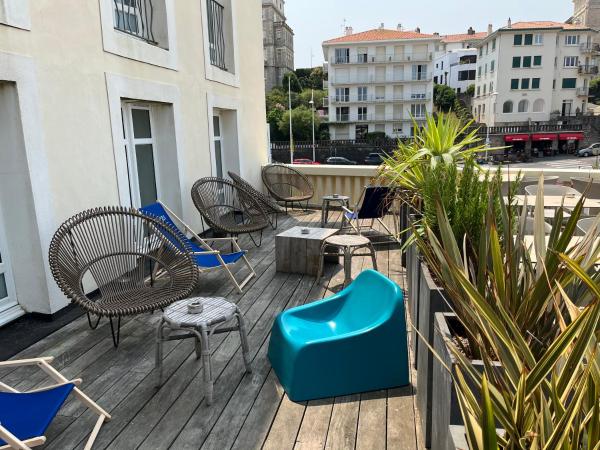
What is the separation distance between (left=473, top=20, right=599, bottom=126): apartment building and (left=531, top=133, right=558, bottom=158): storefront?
3.39 metres

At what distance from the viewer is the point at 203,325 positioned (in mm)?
2377

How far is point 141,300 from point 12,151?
146 cm

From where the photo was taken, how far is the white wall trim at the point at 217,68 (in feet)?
19.9

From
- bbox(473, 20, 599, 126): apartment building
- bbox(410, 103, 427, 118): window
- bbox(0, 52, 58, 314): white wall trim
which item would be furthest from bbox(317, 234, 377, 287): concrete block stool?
bbox(410, 103, 427, 118): window

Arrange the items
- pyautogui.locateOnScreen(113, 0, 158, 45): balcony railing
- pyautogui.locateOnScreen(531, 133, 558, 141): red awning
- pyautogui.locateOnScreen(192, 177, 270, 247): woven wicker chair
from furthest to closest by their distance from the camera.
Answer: pyautogui.locateOnScreen(531, 133, 558, 141): red awning
pyautogui.locateOnScreen(192, 177, 270, 247): woven wicker chair
pyautogui.locateOnScreen(113, 0, 158, 45): balcony railing

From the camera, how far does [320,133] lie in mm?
52375

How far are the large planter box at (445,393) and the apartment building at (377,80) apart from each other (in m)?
50.6

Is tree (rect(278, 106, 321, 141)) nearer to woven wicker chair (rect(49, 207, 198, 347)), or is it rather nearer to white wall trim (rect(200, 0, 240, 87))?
white wall trim (rect(200, 0, 240, 87))

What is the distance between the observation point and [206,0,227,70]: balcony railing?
22.4 feet

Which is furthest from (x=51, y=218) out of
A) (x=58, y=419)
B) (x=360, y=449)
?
(x=360, y=449)

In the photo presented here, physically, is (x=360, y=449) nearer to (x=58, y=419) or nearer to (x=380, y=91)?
(x=58, y=419)

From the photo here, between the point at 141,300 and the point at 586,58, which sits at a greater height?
the point at 586,58

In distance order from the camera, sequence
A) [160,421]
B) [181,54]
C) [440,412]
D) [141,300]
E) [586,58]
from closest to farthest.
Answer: [440,412] < [160,421] < [141,300] < [181,54] < [586,58]

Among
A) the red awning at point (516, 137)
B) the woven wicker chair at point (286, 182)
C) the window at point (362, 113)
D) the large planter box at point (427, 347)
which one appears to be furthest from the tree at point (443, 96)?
the large planter box at point (427, 347)
